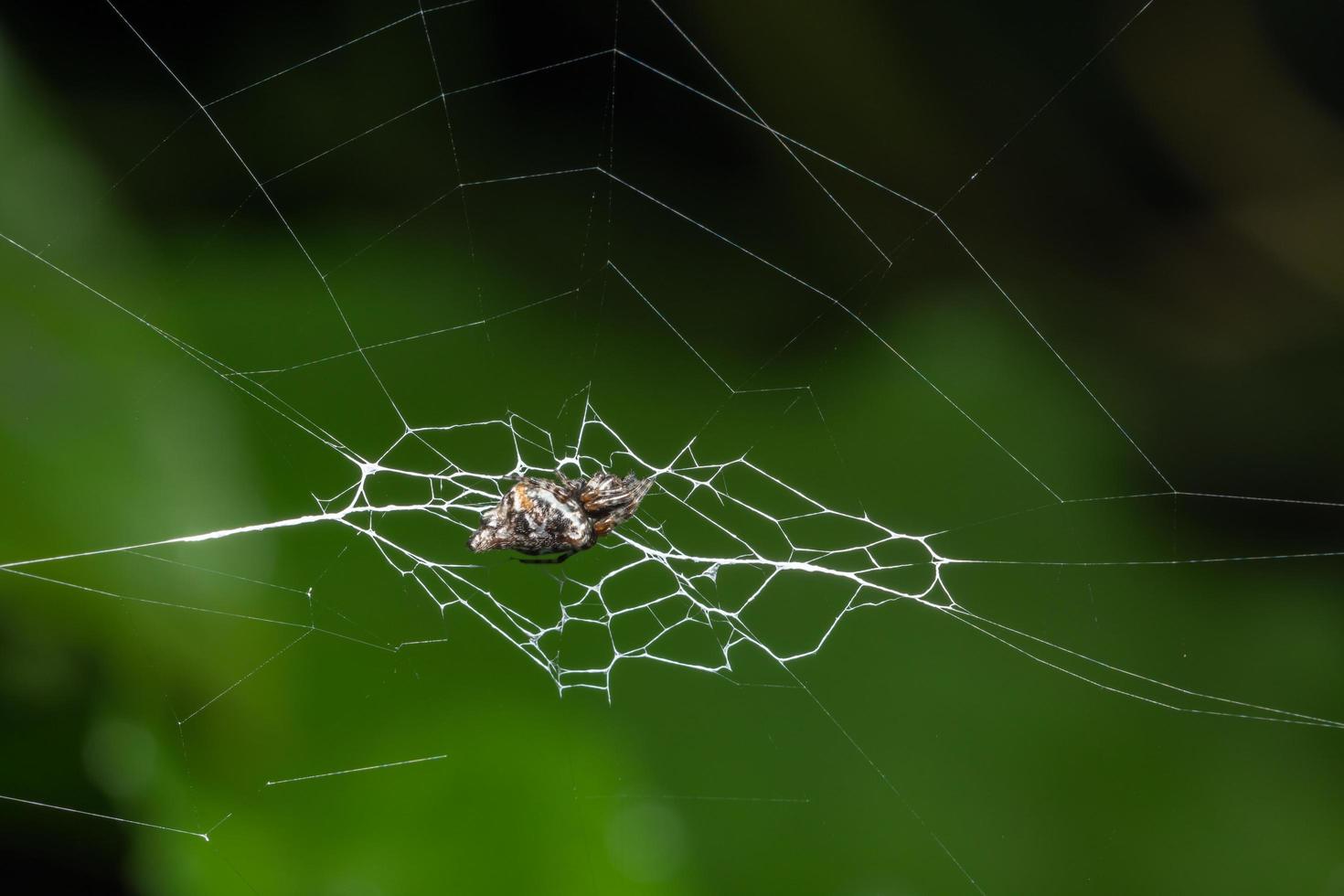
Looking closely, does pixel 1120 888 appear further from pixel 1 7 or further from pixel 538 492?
pixel 1 7

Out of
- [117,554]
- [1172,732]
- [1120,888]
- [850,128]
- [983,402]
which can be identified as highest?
[850,128]

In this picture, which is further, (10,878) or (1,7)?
(10,878)

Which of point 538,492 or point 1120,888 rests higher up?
point 538,492

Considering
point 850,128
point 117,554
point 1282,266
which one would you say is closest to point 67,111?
point 117,554
